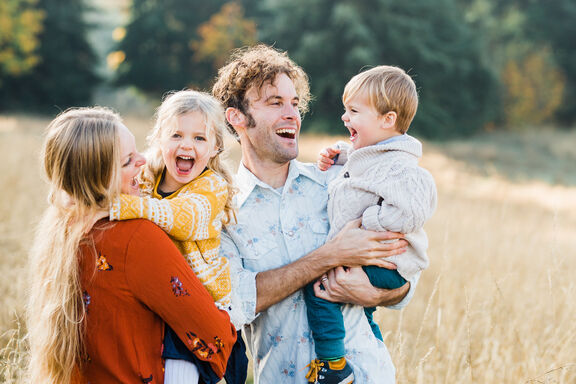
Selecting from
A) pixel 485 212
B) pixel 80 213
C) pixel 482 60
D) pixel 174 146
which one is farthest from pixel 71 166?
pixel 482 60

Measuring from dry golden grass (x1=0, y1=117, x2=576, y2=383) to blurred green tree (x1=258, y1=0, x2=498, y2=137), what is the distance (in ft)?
48.6

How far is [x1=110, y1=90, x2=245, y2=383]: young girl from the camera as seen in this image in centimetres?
190

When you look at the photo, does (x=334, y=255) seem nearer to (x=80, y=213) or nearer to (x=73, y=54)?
(x=80, y=213)

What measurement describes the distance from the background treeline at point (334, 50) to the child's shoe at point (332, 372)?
21.4 meters

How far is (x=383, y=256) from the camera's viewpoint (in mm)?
2361

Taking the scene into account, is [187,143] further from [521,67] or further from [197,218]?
[521,67]

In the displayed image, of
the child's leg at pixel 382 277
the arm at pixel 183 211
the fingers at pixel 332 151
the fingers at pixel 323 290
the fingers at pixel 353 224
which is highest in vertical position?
the fingers at pixel 332 151

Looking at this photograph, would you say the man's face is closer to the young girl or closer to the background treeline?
the young girl

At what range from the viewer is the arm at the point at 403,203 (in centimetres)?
229

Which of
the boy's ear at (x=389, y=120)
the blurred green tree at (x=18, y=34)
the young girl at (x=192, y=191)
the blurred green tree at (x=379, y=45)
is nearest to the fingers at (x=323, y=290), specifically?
the young girl at (x=192, y=191)

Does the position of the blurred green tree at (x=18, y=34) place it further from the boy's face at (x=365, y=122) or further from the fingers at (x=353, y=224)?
the fingers at (x=353, y=224)

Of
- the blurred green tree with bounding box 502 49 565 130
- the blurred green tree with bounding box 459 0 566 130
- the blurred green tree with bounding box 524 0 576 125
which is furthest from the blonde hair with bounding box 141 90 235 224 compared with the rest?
the blurred green tree with bounding box 524 0 576 125

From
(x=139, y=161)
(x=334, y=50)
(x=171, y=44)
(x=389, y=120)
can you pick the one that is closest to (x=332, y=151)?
(x=389, y=120)

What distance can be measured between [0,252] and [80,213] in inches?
154
